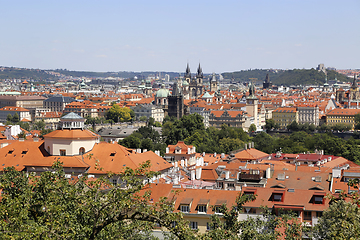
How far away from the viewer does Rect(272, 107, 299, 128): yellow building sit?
484 ft

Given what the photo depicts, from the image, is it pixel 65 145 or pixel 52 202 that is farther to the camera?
pixel 65 145

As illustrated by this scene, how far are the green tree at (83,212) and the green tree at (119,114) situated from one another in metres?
124

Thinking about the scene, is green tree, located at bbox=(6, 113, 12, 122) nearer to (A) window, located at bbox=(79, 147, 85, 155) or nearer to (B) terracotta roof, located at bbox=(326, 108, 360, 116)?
(B) terracotta roof, located at bbox=(326, 108, 360, 116)

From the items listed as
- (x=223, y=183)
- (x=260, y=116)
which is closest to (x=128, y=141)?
(x=223, y=183)

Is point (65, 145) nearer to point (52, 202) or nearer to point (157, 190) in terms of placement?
point (157, 190)

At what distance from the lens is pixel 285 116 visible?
149m

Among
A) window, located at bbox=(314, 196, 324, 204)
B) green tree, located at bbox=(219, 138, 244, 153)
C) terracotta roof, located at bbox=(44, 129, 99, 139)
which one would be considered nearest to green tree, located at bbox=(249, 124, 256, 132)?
green tree, located at bbox=(219, 138, 244, 153)

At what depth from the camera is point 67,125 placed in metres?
50.3

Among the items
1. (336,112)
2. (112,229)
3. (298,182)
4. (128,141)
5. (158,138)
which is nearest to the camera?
(112,229)

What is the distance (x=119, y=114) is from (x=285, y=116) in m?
38.3

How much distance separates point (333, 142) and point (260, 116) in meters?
70.0

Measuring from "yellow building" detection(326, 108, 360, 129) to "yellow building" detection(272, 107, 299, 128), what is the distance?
7401 millimetres

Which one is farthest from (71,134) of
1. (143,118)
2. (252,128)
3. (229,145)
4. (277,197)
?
(143,118)

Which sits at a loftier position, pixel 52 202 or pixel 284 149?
pixel 52 202
